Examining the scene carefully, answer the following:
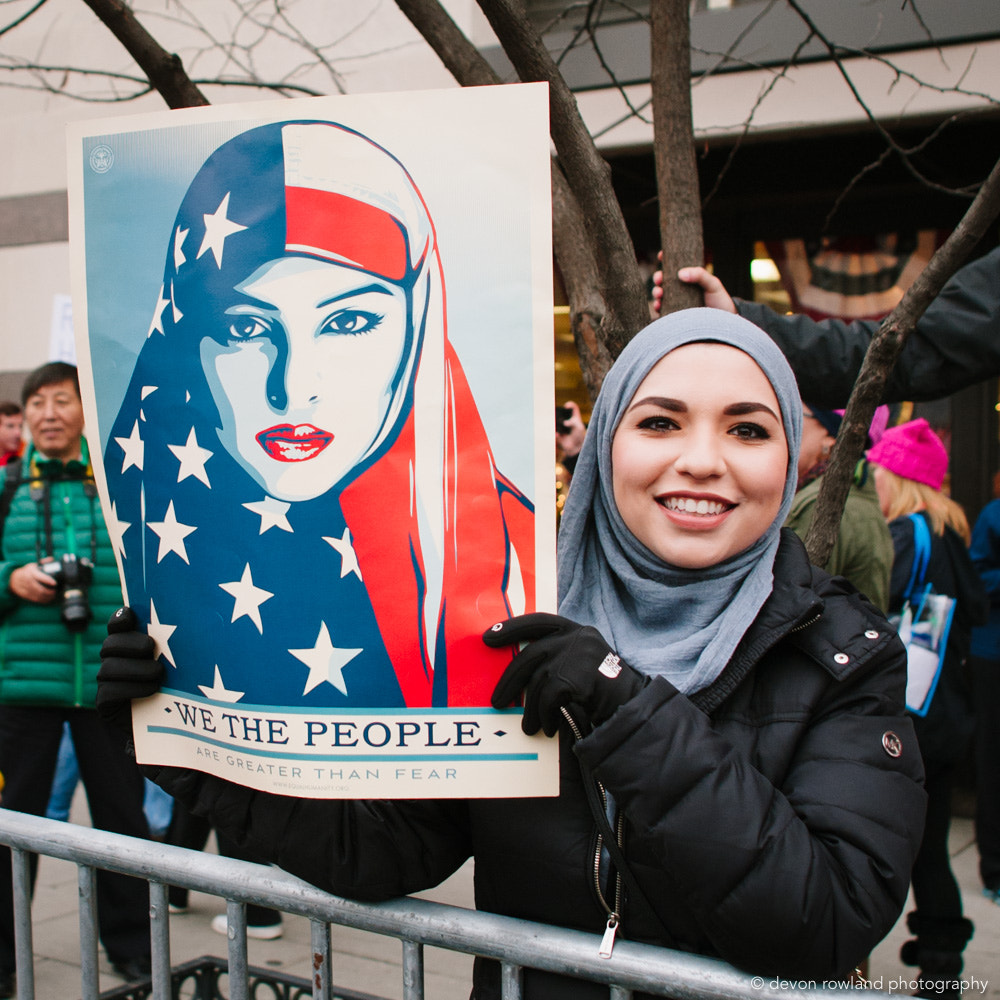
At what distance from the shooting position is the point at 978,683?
4613 millimetres

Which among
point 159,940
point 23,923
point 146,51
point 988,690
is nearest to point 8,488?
point 146,51

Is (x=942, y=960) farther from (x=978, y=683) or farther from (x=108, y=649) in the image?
(x=108, y=649)

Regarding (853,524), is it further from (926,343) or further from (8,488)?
(8,488)

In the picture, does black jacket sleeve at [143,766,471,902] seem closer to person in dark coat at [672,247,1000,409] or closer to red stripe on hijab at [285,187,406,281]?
red stripe on hijab at [285,187,406,281]

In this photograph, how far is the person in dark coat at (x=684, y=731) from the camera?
1145mm

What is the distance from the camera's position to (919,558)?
3584 millimetres

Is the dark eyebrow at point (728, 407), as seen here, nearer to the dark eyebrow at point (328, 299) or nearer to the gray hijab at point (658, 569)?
the gray hijab at point (658, 569)

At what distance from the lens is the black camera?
3.32 metres

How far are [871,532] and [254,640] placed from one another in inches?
95.4

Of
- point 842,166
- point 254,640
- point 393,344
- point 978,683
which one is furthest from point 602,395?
point 842,166

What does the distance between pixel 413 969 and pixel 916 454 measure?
125 inches

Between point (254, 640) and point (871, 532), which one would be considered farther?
point (871, 532)

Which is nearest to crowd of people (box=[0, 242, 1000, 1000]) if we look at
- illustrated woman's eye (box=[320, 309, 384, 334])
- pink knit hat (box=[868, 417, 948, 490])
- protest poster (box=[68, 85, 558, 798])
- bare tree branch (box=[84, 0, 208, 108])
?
protest poster (box=[68, 85, 558, 798])

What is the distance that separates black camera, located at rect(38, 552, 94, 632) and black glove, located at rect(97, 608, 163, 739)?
2.15 m
